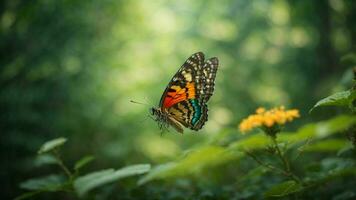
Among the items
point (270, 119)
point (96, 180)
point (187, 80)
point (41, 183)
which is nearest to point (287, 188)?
point (270, 119)

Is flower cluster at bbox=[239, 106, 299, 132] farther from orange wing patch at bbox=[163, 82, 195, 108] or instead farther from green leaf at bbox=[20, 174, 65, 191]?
orange wing patch at bbox=[163, 82, 195, 108]

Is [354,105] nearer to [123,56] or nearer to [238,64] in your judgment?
[123,56]

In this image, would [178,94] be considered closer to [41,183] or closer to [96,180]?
[41,183]

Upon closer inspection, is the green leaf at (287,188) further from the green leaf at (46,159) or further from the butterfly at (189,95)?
the butterfly at (189,95)

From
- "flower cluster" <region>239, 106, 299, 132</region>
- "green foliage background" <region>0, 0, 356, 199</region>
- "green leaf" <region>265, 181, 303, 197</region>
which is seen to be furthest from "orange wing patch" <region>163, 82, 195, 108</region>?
"green leaf" <region>265, 181, 303, 197</region>

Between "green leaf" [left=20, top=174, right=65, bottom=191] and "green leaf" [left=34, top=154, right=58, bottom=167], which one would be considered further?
"green leaf" [left=34, top=154, right=58, bottom=167]

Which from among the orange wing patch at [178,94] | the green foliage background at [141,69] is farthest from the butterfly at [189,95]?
the green foliage background at [141,69]
